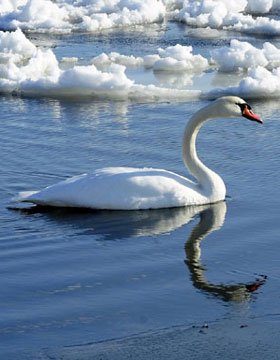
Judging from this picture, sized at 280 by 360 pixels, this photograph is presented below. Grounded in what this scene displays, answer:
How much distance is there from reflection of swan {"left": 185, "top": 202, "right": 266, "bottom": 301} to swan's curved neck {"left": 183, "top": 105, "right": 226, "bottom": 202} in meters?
0.12

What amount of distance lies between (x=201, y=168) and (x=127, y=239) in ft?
4.90

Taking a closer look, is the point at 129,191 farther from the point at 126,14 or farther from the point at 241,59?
the point at 126,14

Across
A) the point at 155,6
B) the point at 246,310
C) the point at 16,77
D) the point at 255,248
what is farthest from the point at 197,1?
the point at 246,310

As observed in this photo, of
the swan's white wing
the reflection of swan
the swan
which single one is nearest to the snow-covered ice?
the swan

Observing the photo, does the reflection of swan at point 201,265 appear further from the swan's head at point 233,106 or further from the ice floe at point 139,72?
the ice floe at point 139,72

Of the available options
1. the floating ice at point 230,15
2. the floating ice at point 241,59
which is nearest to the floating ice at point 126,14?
the floating ice at point 230,15

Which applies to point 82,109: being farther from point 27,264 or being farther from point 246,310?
point 246,310

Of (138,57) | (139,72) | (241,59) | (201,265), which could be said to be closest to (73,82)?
(139,72)

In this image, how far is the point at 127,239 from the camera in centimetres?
883

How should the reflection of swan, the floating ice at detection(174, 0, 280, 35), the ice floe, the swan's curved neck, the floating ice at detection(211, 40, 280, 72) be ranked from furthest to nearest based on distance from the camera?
the floating ice at detection(174, 0, 280, 35) → the floating ice at detection(211, 40, 280, 72) → the ice floe → the swan's curved neck → the reflection of swan

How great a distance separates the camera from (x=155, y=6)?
21.0 meters

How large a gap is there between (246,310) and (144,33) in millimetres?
12731

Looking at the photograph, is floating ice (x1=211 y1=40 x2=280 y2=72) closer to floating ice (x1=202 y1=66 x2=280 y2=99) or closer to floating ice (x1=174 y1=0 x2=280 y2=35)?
floating ice (x1=202 y1=66 x2=280 y2=99)

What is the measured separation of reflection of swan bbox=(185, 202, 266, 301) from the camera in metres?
7.61
